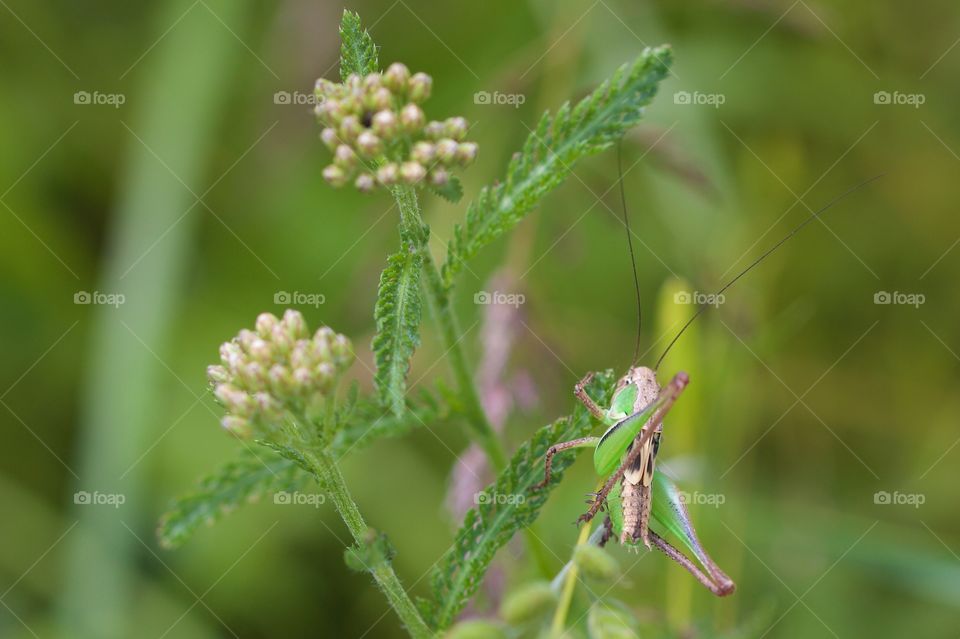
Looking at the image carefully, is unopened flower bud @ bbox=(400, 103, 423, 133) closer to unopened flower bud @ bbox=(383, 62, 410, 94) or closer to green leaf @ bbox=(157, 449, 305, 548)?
unopened flower bud @ bbox=(383, 62, 410, 94)

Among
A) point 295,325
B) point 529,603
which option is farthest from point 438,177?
point 529,603

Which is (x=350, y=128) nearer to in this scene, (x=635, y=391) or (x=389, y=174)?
(x=389, y=174)

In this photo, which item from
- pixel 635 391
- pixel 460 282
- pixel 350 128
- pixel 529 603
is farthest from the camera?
pixel 460 282

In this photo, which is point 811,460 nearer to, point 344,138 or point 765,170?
point 765,170

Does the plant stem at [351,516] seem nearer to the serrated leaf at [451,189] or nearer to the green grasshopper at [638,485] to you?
the green grasshopper at [638,485]

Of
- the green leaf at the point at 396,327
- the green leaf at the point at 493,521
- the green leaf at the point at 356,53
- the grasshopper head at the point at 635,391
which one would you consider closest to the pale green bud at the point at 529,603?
the green leaf at the point at 493,521
